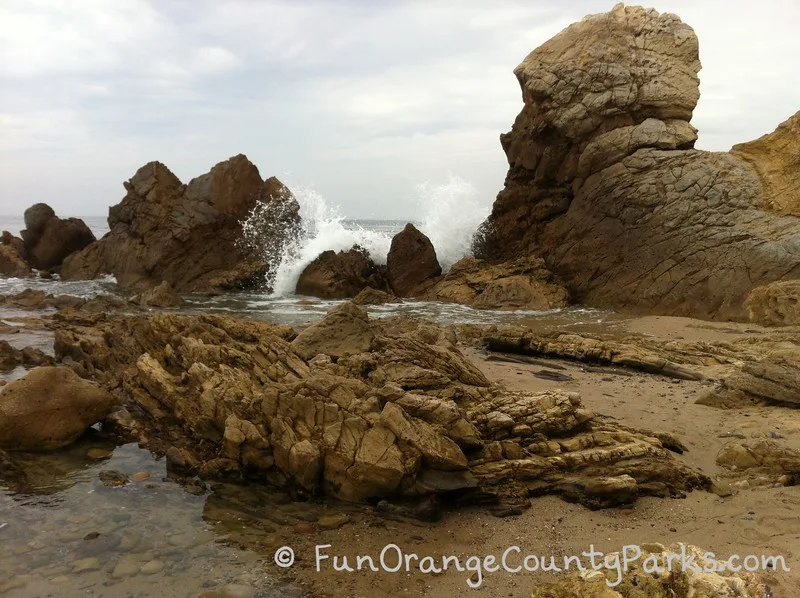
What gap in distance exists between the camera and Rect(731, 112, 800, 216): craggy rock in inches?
539

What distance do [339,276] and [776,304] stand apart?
1222 cm

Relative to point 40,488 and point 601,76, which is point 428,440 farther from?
point 601,76

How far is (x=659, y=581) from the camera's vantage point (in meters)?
2.57

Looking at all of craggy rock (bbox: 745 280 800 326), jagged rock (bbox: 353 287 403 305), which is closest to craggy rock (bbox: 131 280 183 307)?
jagged rock (bbox: 353 287 403 305)

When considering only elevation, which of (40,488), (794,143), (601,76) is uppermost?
(601,76)

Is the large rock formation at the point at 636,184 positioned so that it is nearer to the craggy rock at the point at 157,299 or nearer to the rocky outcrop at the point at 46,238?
the craggy rock at the point at 157,299

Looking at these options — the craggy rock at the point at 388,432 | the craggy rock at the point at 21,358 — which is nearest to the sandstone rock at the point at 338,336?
the craggy rock at the point at 388,432

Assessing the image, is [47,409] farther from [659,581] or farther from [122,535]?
[659,581]

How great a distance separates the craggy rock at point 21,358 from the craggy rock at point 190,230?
1171 centimetres

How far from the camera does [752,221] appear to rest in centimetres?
A: 1370

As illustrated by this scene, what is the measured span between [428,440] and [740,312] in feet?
34.9

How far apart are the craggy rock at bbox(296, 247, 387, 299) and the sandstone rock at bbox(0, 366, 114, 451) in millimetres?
13036

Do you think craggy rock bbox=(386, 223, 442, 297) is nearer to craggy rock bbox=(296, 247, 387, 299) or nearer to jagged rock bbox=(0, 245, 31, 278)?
craggy rock bbox=(296, 247, 387, 299)

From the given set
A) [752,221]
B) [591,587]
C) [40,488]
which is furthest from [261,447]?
[752,221]
